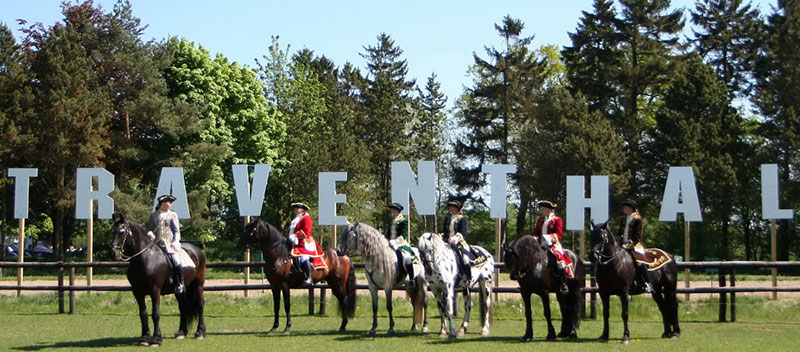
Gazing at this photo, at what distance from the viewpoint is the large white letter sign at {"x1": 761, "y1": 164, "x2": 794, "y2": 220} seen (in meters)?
20.7

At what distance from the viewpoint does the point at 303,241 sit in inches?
627

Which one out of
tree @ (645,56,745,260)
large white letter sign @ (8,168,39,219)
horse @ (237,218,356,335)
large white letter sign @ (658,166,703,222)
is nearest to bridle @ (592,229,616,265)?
horse @ (237,218,356,335)

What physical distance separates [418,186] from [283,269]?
6090 mm

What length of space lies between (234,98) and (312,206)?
6.97 metres

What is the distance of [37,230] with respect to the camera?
43594mm

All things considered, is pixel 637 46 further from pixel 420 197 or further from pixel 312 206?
pixel 420 197

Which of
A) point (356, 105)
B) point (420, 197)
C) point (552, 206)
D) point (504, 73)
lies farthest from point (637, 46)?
point (552, 206)

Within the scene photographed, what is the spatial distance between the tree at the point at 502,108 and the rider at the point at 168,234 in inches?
1460

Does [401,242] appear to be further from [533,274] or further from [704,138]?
[704,138]

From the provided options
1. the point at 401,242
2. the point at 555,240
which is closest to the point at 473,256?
the point at 401,242

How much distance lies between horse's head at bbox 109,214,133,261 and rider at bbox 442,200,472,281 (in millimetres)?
5129

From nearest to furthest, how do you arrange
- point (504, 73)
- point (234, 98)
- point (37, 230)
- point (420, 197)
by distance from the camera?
point (420, 197), point (37, 230), point (234, 98), point (504, 73)

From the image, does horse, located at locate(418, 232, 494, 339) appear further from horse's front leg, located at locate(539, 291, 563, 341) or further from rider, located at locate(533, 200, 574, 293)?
→ rider, located at locate(533, 200, 574, 293)

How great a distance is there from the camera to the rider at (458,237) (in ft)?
48.9
